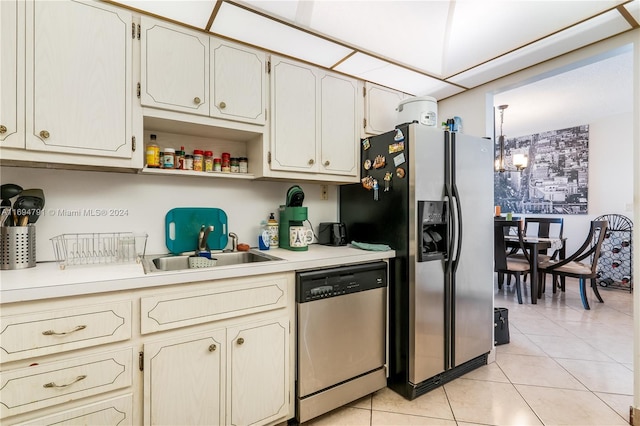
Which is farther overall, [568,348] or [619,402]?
[568,348]

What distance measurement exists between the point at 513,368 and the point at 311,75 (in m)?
2.62

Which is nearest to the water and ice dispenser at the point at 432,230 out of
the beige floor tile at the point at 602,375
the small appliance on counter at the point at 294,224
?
the small appliance on counter at the point at 294,224

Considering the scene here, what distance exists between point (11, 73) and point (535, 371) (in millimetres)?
3505

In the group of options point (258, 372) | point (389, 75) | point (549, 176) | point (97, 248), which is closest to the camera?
point (258, 372)

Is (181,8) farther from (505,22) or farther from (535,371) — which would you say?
(535,371)

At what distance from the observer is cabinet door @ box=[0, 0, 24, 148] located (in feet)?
4.04

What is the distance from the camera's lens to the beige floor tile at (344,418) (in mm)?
1675

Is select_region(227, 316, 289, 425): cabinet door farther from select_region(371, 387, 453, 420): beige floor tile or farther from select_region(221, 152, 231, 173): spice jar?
select_region(221, 152, 231, 173): spice jar

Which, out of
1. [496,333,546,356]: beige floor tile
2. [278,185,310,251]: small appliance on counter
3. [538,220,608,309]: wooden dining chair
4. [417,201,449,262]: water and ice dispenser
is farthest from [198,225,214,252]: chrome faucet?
[538,220,608,309]: wooden dining chair

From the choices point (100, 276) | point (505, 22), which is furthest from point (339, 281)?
point (505, 22)

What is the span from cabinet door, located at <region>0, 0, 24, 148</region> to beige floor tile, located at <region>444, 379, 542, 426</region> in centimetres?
261

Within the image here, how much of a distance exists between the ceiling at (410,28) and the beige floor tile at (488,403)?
2.25 meters

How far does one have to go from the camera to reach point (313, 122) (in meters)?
2.06

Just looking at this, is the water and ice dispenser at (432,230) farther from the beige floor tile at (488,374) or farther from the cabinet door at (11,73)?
the cabinet door at (11,73)
